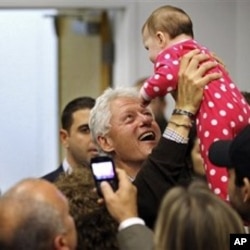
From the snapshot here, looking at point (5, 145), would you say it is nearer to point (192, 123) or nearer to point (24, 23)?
point (24, 23)

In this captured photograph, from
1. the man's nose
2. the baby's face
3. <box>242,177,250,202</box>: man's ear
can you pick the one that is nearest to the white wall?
the baby's face

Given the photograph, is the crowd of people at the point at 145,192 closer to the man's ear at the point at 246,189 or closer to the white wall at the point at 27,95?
Result: the man's ear at the point at 246,189

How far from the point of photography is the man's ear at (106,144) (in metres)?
2.97

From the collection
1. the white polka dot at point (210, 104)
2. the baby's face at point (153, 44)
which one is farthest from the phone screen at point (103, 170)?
the baby's face at point (153, 44)

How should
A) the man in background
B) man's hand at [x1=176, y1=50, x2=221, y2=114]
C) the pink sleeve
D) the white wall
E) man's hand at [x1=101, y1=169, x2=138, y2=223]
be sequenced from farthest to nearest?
1. the white wall
2. the man in background
3. the pink sleeve
4. man's hand at [x1=176, y1=50, x2=221, y2=114]
5. man's hand at [x1=101, y1=169, x2=138, y2=223]

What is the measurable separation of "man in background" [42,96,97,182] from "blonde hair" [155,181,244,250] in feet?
6.57

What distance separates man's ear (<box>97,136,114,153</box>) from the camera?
297cm

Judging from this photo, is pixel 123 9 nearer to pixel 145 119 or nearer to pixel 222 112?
pixel 145 119

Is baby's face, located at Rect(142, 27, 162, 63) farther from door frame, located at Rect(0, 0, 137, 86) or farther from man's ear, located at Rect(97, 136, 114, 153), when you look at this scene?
door frame, located at Rect(0, 0, 137, 86)

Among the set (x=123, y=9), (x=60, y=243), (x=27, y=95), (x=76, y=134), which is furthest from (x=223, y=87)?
(x=27, y=95)

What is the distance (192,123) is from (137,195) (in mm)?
319

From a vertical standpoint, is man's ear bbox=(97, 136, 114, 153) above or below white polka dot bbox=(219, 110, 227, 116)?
below

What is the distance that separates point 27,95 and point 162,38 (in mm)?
2597

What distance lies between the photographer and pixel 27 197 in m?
2.01
